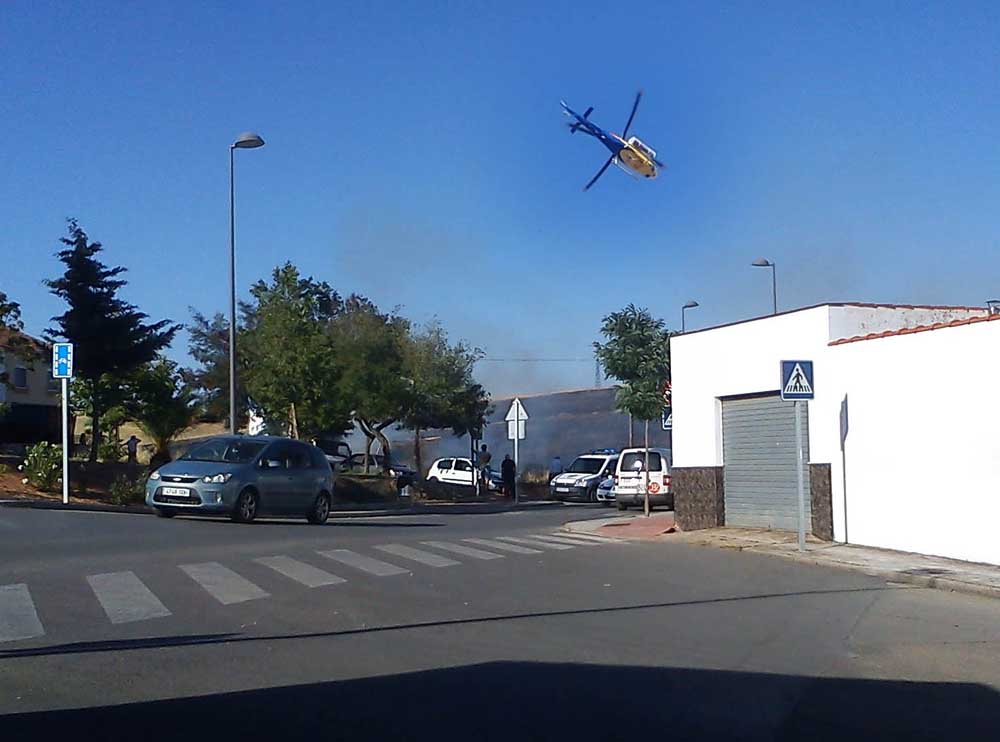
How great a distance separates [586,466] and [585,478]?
0.97 m

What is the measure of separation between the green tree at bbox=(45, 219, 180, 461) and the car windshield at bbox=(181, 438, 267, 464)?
12.4m

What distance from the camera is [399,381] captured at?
4497 centimetres

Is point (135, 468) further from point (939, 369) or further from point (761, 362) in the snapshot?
point (939, 369)

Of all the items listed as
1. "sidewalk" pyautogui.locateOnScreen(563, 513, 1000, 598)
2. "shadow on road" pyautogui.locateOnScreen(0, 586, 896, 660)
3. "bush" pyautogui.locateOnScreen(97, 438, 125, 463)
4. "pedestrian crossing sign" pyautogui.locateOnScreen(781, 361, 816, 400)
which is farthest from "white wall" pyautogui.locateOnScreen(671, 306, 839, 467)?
"bush" pyautogui.locateOnScreen(97, 438, 125, 463)

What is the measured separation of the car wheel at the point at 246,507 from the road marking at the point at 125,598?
775 cm

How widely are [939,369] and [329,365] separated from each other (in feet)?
78.0

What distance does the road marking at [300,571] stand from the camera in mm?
13289

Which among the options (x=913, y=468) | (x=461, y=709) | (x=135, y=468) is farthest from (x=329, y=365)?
(x=461, y=709)

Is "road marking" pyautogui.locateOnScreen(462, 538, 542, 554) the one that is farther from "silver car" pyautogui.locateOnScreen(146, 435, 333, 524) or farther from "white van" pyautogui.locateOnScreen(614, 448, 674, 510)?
"white van" pyautogui.locateOnScreen(614, 448, 674, 510)

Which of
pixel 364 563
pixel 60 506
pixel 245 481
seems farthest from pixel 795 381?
pixel 60 506

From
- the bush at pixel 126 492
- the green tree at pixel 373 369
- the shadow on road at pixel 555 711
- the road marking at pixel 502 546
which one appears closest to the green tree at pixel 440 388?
the green tree at pixel 373 369

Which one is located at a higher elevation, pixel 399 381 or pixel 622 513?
pixel 399 381

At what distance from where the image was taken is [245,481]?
2117 cm

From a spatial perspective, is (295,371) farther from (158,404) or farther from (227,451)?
(227,451)
